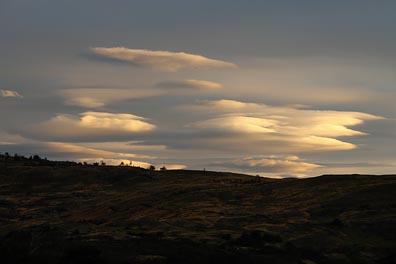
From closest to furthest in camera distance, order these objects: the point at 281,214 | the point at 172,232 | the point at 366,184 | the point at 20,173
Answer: the point at 172,232, the point at 281,214, the point at 366,184, the point at 20,173

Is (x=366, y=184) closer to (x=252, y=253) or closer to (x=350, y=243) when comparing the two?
(x=350, y=243)

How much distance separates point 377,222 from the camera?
50.7 meters

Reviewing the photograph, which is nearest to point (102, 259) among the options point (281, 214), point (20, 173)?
point (281, 214)

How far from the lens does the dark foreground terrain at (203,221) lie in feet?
141

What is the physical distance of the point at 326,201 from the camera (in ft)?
202

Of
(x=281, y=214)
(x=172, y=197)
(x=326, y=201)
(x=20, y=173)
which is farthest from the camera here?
(x=20, y=173)

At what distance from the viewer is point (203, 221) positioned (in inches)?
2173

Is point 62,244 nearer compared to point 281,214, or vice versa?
point 62,244

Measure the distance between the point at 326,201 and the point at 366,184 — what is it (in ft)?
27.8

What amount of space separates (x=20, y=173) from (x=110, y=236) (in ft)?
188

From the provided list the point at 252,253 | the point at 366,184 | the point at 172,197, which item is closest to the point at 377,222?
the point at 252,253

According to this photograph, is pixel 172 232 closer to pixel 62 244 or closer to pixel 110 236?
pixel 110 236

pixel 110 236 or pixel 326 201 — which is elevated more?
pixel 326 201

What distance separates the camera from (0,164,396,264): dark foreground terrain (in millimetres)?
43000
